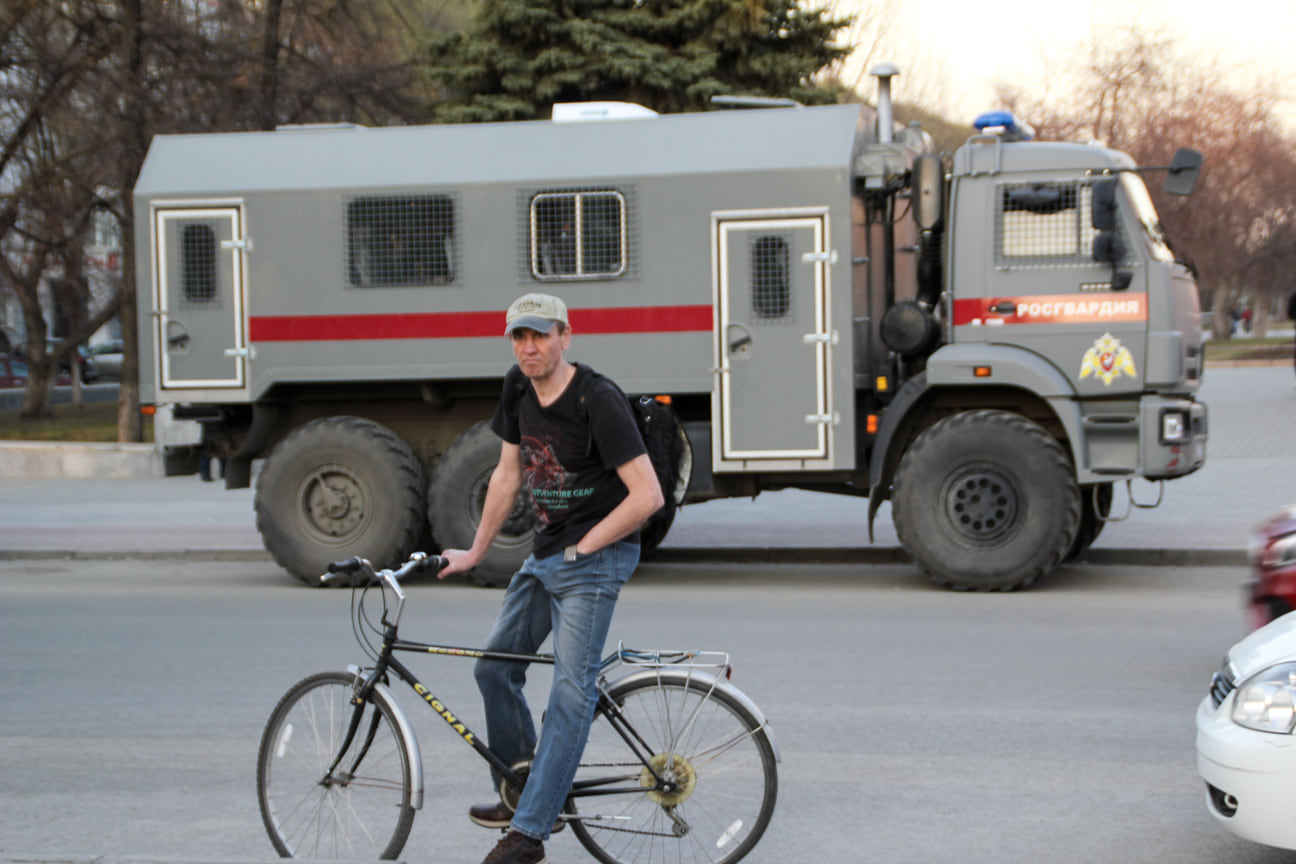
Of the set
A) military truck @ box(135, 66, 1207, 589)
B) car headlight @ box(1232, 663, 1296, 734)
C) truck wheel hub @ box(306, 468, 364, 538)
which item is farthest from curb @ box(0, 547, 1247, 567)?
car headlight @ box(1232, 663, 1296, 734)

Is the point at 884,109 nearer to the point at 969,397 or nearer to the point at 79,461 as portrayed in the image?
the point at 969,397

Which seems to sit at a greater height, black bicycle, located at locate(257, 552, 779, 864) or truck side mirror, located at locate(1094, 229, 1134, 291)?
truck side mirror, located at locate(1094, 229, 1134, 291)

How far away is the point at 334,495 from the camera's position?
1125 centimetres

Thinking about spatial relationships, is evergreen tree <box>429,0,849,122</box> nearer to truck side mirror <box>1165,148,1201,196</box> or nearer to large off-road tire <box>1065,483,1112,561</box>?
large off-road tire <box>1065,483,1112,561</box>

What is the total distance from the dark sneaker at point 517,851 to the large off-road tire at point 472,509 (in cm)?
671

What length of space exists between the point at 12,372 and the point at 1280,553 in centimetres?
4637

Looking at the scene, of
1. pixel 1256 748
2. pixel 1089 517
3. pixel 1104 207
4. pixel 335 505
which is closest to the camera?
pixel 1256 748

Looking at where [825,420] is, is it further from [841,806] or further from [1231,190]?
[1231,190]

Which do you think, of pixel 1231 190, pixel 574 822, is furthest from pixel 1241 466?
pixel 1231 190

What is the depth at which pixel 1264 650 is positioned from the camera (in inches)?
175

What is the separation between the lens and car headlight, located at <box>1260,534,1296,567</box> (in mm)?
6188

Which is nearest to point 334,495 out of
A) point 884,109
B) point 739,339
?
point 739,339

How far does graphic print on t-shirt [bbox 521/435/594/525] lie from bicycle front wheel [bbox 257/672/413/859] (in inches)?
28.8

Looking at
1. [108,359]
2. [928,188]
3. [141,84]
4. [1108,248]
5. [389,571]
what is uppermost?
[141,84]
